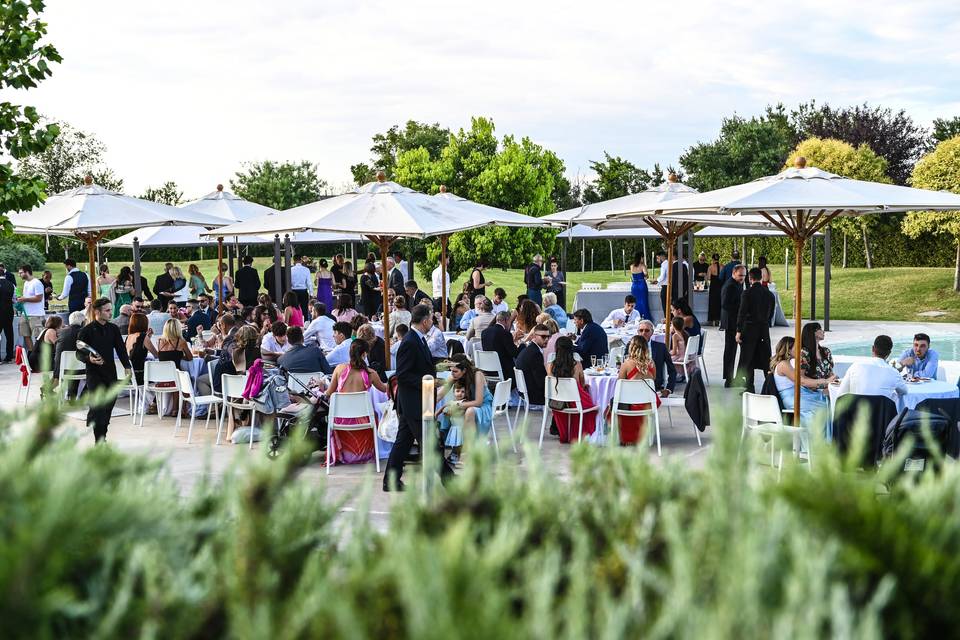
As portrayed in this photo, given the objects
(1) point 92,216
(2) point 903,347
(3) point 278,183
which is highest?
(3) point 278,183

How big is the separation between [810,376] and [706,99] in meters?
40.1

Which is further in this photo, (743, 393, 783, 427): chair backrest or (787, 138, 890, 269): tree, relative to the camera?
(787, 138, 890, 269): tree

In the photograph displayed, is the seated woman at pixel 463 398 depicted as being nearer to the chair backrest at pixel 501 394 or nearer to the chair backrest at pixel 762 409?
the chair backrest at pixel 501 394

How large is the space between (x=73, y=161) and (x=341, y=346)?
4735 centimetres

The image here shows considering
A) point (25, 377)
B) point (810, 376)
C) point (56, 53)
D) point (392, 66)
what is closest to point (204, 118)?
point (392, 66)

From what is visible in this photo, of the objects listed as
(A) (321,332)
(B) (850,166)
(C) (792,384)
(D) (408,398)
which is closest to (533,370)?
(D) (408,398)

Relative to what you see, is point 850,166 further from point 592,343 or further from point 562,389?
point 562,389

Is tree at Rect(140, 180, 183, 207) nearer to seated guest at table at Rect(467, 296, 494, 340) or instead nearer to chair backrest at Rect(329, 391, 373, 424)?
seated guest at table at Rect(467, 296, 494, 340)

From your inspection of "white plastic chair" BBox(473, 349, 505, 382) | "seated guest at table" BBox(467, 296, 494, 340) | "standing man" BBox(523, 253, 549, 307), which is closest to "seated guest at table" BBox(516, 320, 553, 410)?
"white plastic chair" BBox(473, 349, 505, 382)

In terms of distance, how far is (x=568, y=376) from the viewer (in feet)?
33.9

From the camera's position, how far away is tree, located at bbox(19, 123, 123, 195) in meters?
52.2

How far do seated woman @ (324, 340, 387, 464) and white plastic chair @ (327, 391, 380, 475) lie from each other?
0.28ft

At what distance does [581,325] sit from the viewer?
12469mm

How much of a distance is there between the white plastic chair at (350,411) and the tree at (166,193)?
45181mm
